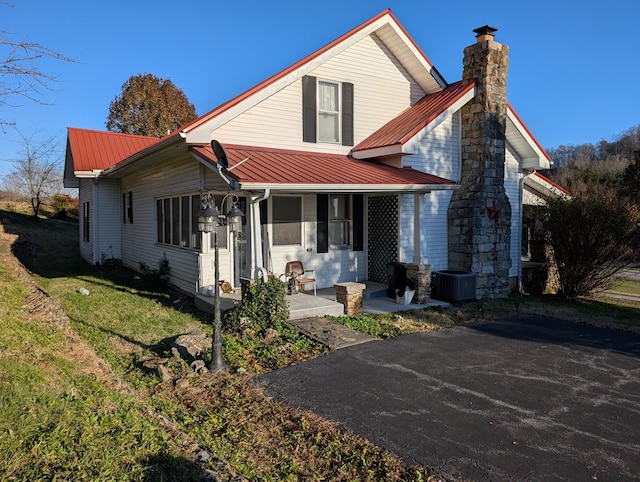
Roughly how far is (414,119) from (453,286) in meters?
4.22

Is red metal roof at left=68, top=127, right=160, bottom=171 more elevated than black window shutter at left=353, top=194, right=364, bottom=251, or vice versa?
red metal roof at left=68, top=127, right=160, bottom=171

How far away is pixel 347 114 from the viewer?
11.6m

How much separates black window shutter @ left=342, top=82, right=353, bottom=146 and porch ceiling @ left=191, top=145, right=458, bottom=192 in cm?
57

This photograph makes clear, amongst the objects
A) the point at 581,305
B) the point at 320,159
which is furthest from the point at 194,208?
the point at 581,305

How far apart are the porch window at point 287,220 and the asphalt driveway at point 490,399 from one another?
4030mm

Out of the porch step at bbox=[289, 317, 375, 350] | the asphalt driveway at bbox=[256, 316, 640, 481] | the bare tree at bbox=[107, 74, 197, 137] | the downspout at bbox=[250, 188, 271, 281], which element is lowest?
the asphalt driveway at bbox=[256, 316, 640, 481]

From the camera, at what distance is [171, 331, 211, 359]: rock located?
6595 millimetres

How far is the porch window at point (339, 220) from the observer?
452 inches

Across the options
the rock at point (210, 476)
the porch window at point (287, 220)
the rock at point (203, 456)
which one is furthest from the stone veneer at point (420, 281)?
the rock at point (210, 476)

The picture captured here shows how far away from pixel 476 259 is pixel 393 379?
255 inches

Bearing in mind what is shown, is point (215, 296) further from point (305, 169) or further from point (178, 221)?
point (178, 221)

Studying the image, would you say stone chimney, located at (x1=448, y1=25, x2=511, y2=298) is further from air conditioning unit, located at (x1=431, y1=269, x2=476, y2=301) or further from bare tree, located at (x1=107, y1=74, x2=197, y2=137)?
bare tree, located at (x1=107, y1=74, x2=197, y2=137)

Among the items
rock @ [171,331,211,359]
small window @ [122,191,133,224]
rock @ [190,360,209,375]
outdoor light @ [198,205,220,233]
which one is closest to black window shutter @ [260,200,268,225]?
rock @ [171,331,211,359]

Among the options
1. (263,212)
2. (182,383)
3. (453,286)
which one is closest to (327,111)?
(263,212)
